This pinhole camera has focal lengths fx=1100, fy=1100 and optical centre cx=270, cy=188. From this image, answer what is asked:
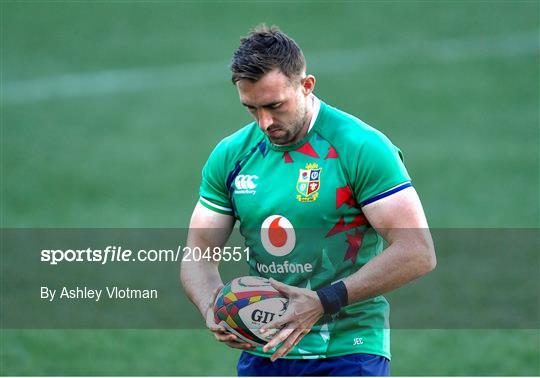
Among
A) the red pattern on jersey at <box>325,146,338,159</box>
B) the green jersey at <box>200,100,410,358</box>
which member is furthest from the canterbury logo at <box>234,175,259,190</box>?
the red pattern on jersey at <box>325,146,338,159</box>

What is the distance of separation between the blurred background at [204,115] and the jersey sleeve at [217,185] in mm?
5340

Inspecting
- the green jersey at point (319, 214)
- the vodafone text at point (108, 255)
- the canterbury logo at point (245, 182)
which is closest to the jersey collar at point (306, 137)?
the green jersey at point (319, 214)

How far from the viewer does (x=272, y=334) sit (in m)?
7.08

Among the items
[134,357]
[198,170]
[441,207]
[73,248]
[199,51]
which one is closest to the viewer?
[134,357]

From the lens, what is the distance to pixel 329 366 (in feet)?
24.5

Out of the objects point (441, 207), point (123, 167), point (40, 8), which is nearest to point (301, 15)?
point (40, 8)

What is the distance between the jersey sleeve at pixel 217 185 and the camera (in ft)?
25.4

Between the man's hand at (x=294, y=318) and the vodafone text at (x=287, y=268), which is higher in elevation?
the vodafone text at (x=287, y=268)

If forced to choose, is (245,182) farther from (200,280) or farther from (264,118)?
(200,280)

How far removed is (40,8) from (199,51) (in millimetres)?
6688

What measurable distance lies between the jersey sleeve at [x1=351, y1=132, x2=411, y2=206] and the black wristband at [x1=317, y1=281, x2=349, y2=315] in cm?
59

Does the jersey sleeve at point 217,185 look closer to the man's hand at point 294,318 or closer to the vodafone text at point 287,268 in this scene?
the vodafone text at point 287,268

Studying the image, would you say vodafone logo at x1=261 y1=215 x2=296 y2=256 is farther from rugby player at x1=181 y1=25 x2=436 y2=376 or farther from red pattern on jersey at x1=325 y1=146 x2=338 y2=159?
red pattern on jersey at x1=325 y1=146 x2=338 y2=159

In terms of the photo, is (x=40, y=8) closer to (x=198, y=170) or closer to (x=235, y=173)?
(x=198, y=170)
